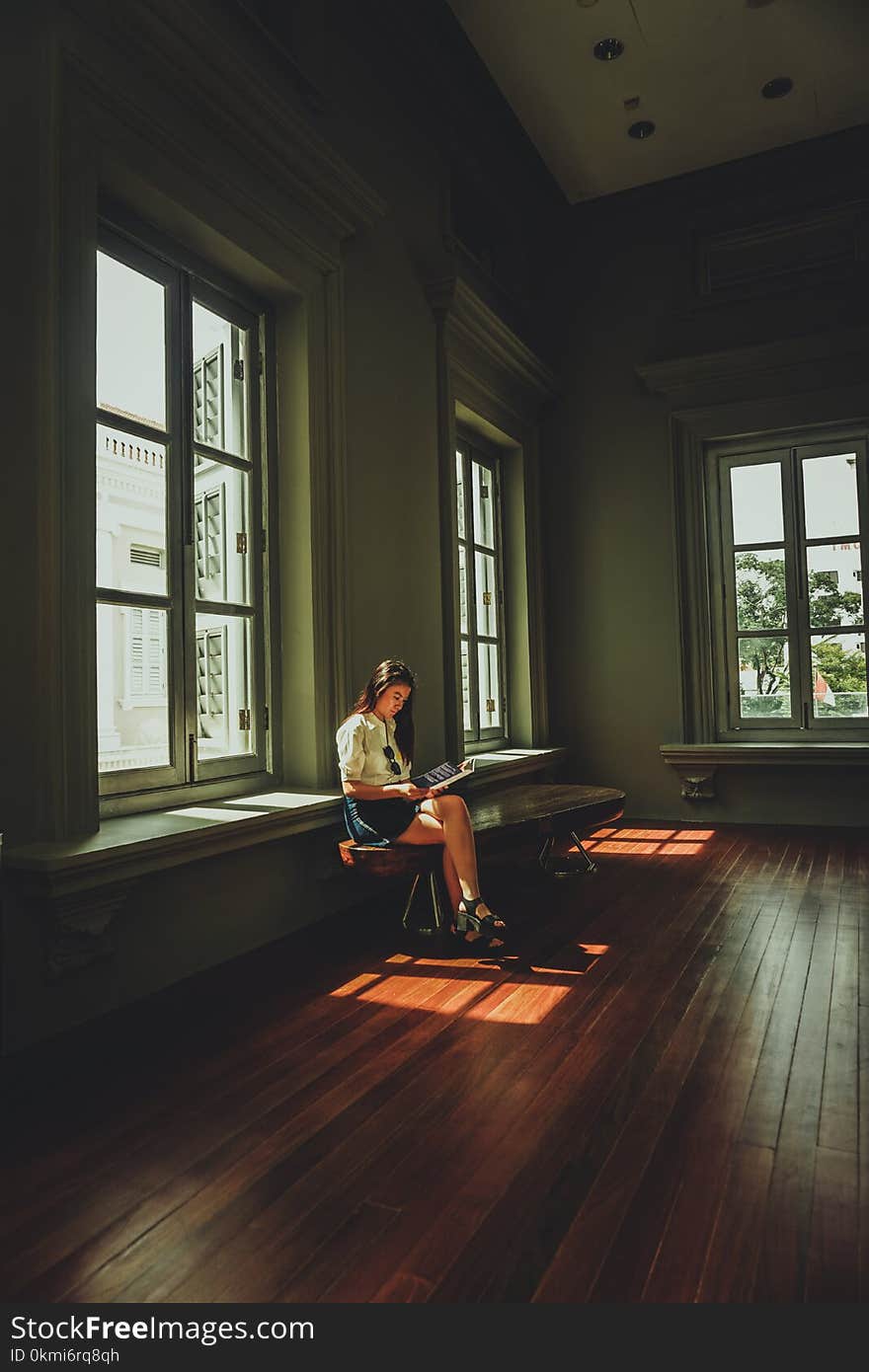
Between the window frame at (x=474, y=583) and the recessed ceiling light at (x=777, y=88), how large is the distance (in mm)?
2809

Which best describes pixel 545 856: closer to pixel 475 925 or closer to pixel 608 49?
pixel 475 925

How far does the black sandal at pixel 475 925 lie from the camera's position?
3.39 meters

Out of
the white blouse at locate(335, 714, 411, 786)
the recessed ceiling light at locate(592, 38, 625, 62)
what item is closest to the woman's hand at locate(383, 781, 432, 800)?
the white blouse at locate(335, 714, 411, 786)

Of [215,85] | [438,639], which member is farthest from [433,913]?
[215,85]

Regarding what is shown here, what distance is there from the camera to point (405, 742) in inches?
148

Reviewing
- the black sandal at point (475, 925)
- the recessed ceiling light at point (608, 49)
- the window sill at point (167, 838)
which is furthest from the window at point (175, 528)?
the recessed ceiling light at point (608, 49)

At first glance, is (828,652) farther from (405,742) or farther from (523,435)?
(405,742)

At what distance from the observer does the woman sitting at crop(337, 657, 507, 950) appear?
11.4 feet

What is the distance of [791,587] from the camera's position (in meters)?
6.14

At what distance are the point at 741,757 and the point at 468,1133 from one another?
4.59m

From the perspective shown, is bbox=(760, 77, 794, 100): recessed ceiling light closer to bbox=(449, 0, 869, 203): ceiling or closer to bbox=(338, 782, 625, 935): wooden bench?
bbox=(449, 0, 869, 203): ceiling

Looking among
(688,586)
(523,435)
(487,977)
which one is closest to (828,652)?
(688,586)

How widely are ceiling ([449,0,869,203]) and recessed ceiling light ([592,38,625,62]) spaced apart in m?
0.04

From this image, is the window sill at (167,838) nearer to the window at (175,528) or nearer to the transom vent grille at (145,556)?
the window at (175,528)
